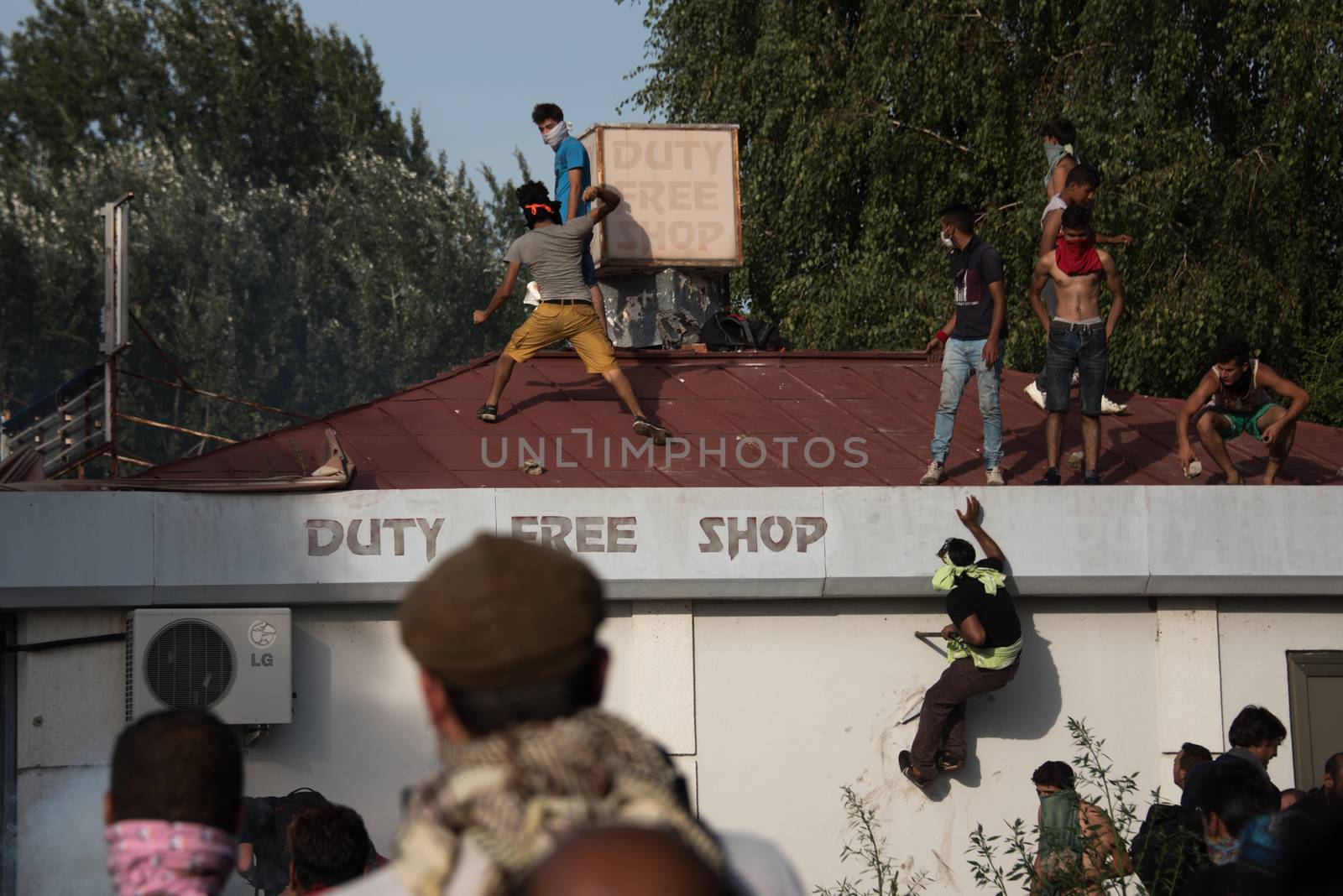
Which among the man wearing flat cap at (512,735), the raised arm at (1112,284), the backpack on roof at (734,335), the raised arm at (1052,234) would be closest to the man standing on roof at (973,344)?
the raised arm at (1052,234)

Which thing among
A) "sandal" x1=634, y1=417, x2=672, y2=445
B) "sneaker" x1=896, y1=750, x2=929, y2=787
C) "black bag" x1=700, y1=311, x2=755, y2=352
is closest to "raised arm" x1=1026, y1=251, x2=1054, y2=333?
"sandal" x1=634, y1=417, x2=672, y2=445

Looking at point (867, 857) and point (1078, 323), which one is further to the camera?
point (1078, 323)

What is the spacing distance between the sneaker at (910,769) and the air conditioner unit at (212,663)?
3.35m

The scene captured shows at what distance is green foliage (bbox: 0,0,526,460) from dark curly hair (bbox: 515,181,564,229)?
26.6m

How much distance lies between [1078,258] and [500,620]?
8.73m

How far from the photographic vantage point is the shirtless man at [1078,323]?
413 inches

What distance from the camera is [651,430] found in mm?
10875

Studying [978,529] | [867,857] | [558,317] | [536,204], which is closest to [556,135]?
[536,204]

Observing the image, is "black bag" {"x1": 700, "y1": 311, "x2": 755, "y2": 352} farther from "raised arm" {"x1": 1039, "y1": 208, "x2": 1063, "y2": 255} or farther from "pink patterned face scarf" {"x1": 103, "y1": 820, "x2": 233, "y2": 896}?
"pink patterned face scarf" {"x1": 103, "y1": 820, "x2": 233, "y2": 896}

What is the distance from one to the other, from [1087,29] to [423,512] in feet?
37.1

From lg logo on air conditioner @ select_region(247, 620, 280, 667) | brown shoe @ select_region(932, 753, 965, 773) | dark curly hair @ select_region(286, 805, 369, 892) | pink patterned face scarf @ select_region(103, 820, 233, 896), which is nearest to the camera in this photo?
pink patterned face scarf @ select_region(103, 820, 233, 896)

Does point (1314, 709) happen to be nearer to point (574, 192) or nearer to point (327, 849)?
point (574, 192)

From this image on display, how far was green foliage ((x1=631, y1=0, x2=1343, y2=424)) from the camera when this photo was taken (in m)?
17.2

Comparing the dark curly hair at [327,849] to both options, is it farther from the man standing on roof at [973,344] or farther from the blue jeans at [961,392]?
the blue jeans at [961,392]
